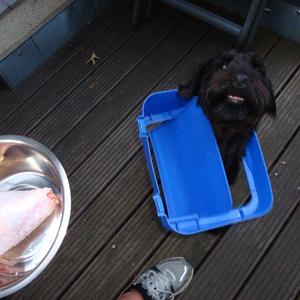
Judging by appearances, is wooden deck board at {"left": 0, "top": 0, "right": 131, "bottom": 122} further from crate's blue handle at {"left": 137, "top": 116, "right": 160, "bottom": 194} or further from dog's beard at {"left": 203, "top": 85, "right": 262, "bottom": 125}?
dog's beard at {"left": 203, "top": 85, "right": 262, "bottom": 125}

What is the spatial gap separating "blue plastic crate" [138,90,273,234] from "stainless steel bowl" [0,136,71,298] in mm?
424

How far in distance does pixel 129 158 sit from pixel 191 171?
38 cm

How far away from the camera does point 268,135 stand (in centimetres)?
179

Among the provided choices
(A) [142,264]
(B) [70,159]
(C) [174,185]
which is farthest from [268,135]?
(B) [70,159]

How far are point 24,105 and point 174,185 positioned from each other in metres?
0.98

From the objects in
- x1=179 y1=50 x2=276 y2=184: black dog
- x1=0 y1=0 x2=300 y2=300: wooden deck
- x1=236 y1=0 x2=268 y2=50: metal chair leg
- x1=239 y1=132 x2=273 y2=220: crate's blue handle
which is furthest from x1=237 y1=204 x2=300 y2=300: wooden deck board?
x1=236 y1=0 x2=268 y2=50: metal chair leg

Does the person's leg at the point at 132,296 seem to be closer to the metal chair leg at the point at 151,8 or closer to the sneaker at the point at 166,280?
the sneaker at the point at 166,280

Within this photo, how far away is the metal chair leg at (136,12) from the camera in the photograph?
1.99 m

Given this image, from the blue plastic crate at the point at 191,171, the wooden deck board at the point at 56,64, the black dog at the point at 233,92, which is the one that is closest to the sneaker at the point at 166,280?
the blue plastic crate at the point at 191,171

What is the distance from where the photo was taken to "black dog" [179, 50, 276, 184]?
117cm

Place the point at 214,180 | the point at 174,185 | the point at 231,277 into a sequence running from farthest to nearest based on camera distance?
1. the point at 174,185
2. the point at 231,277
3. the point at 214,180

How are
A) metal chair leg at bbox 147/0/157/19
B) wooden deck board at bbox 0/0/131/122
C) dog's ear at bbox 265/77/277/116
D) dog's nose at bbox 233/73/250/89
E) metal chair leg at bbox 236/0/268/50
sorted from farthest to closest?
metal chair leg at bbox 147/0/157/19 < wooden deck board at bbox 0/0/131/122 < metal chair leg at bbox 236/0/268/50 < dog's ear at bbox 265/77/277/116 < dog's nose at bbox 233/73/250/89

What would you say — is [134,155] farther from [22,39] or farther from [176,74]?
→ [22,39]

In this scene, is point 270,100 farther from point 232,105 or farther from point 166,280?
point 166,280
